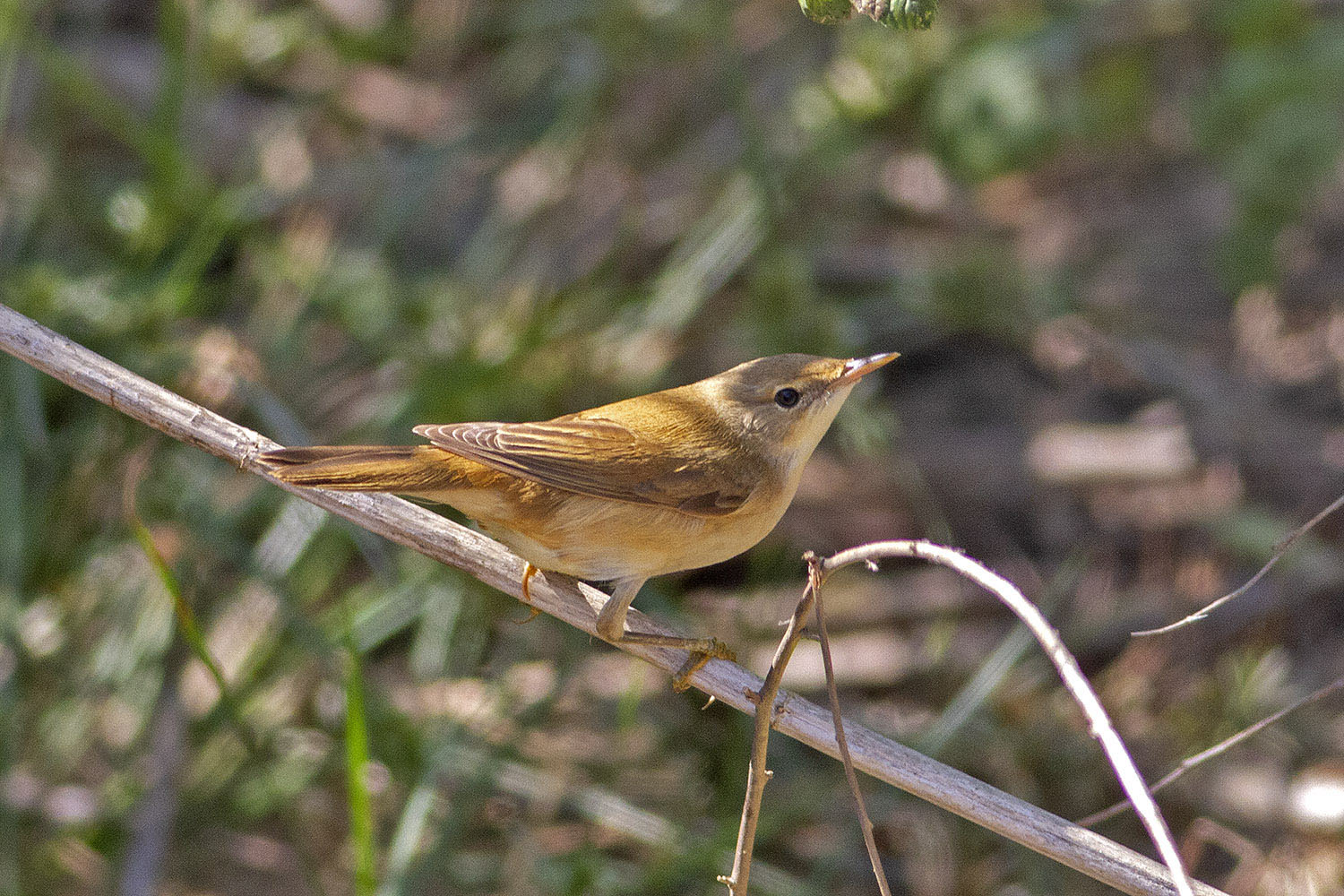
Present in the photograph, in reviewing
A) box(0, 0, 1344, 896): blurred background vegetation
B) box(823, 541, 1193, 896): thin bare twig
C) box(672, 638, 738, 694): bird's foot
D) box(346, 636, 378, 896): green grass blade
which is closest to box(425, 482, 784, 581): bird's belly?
box(672, 638, 738, 694): bird's foot

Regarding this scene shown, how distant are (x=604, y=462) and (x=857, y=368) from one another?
2.08 ft

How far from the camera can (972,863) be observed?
3854 mm

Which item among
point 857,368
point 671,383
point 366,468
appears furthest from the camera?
point 671,383

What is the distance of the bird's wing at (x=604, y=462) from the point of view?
101 inches

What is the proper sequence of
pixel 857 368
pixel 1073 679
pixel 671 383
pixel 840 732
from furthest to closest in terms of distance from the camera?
pixel 671 383, pixel 857 368, pixel 840 732, pixel 1073 679

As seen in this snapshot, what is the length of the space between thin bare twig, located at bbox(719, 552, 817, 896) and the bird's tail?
2.61 feet

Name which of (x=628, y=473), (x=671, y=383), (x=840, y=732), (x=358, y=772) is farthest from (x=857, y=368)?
(x=671, y=383)

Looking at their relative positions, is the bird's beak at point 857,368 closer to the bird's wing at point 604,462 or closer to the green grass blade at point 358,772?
the bird's wing at point 604,462

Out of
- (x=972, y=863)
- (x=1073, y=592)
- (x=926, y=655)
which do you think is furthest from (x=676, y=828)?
(x=1073, y=592)

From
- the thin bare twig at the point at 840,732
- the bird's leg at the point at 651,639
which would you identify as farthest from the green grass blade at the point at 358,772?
the thin bare twig at the point at 840,732

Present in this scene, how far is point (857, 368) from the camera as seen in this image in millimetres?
2895

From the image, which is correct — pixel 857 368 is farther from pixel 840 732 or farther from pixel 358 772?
pixel 358 772

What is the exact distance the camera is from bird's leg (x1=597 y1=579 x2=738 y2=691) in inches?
98.1

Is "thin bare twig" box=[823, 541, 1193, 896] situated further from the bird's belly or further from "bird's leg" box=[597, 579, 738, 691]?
the bird's belly
